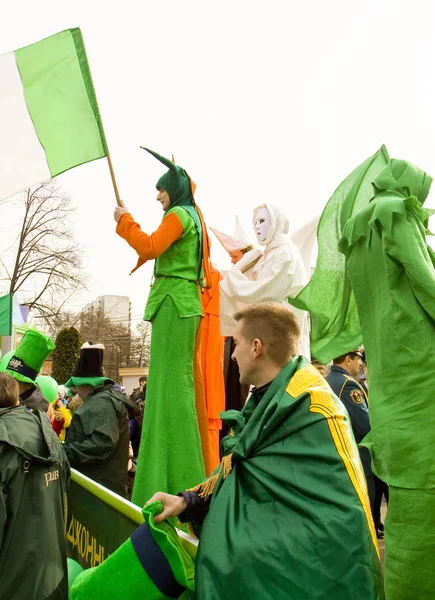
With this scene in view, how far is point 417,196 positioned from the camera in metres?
2.60

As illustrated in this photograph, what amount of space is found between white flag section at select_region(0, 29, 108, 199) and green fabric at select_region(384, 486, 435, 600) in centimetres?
317

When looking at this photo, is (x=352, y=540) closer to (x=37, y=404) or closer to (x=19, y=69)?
(x=19, y=69)

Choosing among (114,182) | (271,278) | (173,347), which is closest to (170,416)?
(173,347)

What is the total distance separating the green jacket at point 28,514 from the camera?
2744 mm

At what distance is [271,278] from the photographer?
14.7ft

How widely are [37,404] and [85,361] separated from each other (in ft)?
3.57

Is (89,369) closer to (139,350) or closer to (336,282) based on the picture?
(336,282)

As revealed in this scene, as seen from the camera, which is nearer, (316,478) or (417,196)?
(316,478)

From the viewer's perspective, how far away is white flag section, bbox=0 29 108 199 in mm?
4172

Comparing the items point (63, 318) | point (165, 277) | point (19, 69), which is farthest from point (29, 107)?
point (63, 318)

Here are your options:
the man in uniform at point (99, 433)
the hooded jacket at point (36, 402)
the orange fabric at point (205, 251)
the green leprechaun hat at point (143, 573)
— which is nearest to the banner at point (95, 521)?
the green leprechaun hat at point (143, 573)

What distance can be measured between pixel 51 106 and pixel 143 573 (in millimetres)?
3567

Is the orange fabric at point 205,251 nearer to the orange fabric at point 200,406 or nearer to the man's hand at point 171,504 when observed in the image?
the orange fabric at point 200,406

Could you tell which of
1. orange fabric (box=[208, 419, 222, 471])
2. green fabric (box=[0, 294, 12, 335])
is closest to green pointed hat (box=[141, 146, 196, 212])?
orange fabric (box=[208, 419, 222, 471])
